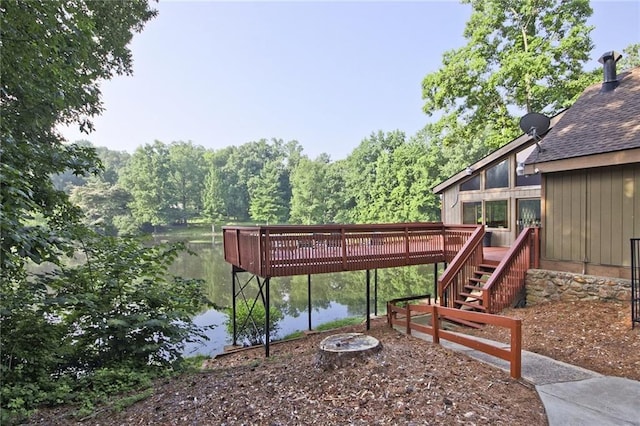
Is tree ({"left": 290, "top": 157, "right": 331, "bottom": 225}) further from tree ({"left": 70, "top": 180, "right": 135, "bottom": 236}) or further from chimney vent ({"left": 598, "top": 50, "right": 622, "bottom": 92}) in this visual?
chimney vent ({"left": 598, "top": 50, "right": 622, "bottom": 92})

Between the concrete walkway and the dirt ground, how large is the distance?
0.52 feet

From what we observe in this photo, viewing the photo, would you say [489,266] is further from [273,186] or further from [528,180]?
[273,186]

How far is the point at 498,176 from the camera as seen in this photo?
37.9 ft

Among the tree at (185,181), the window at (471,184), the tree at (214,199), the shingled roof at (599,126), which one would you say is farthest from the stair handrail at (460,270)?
the tree at (185,181)

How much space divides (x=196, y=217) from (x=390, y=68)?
121 feet

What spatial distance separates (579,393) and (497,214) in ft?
29.1

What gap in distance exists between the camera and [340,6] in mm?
13016

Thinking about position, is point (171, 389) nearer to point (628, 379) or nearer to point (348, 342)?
point (348, 342)

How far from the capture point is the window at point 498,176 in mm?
11266

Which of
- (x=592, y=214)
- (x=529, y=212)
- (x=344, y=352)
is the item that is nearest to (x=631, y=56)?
(x=529, y=212)

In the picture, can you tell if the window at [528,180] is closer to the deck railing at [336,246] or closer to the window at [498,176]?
the window at [498,176]

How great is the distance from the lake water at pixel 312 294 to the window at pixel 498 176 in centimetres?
632

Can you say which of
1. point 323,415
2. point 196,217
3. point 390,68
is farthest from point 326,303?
point 196,217

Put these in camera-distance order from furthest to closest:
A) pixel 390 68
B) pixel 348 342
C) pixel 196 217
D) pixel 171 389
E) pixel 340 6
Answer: pixel 196 217 → pixel 390 68 → pixel 340 6 → pixel 348 342 → pixel 171 389
